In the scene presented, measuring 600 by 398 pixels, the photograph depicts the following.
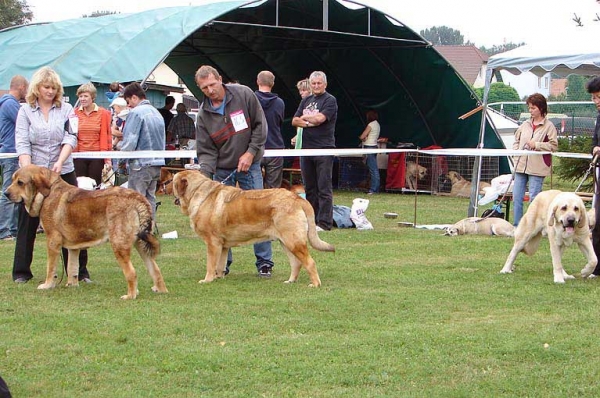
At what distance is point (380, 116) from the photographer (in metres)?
21.8

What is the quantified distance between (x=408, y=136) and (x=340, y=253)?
11.6m

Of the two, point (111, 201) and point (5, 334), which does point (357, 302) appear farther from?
point (5, 334)

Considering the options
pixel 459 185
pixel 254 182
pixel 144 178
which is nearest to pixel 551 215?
pixel 254 182

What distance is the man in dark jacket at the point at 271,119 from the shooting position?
12328 mm

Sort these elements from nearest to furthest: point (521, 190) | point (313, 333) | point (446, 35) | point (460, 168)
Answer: point (313, 333)
point (521, 190)
point (460, 168)
point (446, 35)

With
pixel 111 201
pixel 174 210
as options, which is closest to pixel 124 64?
pixel 174 210

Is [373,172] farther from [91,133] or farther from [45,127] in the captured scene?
[45,127]

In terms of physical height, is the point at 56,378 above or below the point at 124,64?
below

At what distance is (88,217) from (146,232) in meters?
0.52

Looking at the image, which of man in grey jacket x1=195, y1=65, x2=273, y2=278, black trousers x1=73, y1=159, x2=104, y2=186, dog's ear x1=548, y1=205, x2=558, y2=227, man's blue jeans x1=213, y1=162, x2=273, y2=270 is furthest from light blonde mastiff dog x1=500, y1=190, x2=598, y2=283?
black trousers x1=73, y1=159, x2=104, y2=186

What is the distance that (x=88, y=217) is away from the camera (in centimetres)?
752

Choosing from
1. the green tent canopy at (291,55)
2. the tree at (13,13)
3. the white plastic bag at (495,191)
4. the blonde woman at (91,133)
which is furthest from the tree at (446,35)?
the blonde woman at (91,133)

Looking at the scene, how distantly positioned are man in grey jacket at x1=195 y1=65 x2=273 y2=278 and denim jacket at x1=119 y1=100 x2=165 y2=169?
6.70 feet

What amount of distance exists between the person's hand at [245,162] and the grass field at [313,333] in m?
1.05
